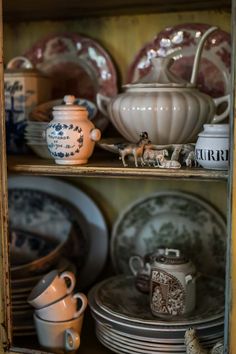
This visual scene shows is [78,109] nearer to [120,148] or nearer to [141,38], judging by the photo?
[120,148]

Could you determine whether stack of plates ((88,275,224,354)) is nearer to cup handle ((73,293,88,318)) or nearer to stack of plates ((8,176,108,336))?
cup handle ((73,293,88,318))

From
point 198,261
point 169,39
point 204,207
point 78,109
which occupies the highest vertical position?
point 169,39

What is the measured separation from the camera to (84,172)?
0.98 meters

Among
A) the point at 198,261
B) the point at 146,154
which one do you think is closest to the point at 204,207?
the point at 198,261

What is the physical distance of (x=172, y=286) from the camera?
41.1 inches

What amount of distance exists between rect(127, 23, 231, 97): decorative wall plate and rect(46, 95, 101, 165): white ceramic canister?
1.01 ft

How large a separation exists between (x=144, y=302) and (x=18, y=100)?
539 millimetres

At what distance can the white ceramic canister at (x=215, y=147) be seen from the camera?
0.92 m

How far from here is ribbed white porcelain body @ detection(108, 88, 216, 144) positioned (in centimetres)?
102

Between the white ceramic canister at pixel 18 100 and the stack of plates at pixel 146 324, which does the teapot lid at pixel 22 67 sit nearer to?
the white ceramic canister at pixel 18 100

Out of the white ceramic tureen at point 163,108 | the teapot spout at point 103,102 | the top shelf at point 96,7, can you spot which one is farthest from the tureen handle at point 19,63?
the white ceramic tureen at point 163,108

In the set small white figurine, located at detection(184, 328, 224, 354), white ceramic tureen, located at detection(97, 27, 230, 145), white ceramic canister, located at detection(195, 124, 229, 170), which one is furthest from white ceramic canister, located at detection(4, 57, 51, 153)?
small white figurine, located at detection(184, 328, 224, 354)

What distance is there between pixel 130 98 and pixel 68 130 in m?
0.14

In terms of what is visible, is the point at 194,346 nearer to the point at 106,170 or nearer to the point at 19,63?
the point at 106,170
